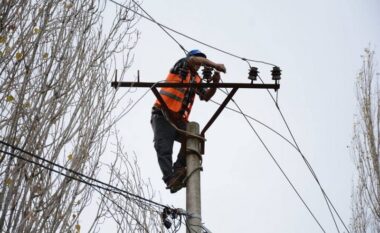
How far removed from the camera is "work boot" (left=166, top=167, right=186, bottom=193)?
208 inches

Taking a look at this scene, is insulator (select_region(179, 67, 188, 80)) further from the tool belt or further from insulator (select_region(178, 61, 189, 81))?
the tool belt

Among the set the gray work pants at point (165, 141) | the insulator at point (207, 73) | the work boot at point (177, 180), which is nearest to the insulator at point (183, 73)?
the insulator at point (207, 73)

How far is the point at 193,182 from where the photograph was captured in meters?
4.95

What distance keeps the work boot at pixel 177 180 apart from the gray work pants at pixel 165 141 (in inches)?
8.2

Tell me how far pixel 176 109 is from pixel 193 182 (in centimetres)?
113

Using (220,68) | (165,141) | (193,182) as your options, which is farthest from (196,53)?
(193,182)

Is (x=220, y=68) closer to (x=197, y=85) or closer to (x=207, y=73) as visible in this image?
(x=207, y=73)

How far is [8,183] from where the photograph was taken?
18.3ft

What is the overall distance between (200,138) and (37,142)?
1890mm

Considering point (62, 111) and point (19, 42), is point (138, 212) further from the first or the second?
point (19, 42)

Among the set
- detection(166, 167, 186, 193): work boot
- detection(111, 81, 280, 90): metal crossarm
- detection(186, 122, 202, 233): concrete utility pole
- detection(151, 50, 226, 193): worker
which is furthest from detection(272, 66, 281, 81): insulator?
detection(166, 167, 186, 193): work boot

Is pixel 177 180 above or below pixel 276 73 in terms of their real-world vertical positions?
below

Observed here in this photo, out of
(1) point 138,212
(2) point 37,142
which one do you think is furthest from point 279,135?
(2) point 37,142

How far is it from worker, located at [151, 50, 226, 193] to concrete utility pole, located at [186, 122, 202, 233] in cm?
42
